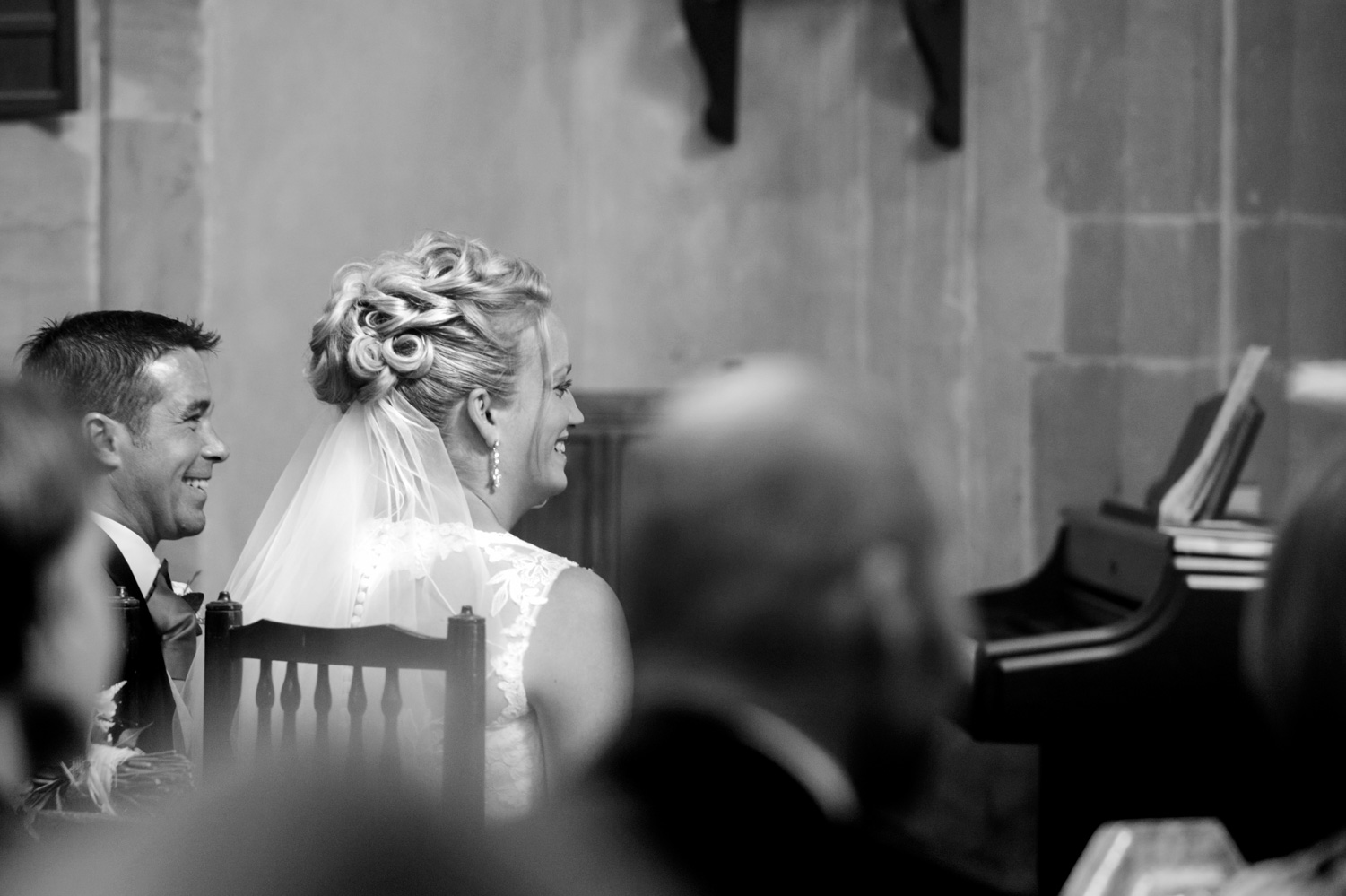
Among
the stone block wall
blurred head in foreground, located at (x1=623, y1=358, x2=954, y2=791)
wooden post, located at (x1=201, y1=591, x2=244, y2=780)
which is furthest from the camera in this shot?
the stone block wall

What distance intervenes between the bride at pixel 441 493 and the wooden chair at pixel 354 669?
0.56 feet

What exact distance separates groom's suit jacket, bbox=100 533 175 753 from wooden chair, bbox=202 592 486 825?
18 cm

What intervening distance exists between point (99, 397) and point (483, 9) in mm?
2524

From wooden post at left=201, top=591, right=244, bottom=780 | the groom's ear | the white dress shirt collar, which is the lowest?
wooden post at left=201, top=591, right=244, bottom=780

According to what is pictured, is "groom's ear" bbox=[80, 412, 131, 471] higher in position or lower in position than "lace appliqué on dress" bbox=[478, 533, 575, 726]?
higher

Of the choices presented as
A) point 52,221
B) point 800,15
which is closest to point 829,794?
point 52,221

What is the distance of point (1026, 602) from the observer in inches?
171

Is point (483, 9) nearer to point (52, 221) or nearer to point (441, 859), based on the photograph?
point (52, 221)

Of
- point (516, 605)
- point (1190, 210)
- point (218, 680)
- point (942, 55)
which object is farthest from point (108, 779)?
point (1190, 210)

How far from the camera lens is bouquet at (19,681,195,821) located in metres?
1.91

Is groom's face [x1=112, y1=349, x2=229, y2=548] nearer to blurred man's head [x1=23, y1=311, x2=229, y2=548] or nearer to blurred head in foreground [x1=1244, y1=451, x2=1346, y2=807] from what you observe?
blurred man's head [x1=23, y1=311, x2=229, y2=548]

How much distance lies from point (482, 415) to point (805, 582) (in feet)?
5.77

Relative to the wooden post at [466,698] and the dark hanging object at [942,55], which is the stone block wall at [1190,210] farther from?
the wooden post at [466,698]

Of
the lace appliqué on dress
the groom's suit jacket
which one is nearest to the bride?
the lace appliqué on dress
